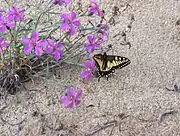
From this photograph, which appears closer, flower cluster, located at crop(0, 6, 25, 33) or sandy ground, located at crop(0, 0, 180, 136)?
flower cluster, located at crop(0, 6, 25, 33)

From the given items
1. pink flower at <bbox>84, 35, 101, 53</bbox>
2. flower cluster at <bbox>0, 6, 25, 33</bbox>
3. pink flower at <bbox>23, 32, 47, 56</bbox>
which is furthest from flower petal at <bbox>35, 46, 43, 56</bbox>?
pink flower at <bbox>84, 35, 101, 53</bbox>

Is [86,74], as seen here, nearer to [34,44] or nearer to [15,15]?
[34,44]

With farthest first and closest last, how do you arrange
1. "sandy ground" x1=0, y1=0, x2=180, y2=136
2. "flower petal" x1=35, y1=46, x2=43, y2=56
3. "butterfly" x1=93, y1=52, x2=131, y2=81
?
"butterfly" x1=93, y1=52, x2=131, y2=81, "sandy ground" x1=0, y1=0, x2=180, y2=136, "flower petal" x1=35, y1=46, x2=43, y2=56

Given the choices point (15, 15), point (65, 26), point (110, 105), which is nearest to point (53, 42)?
point (65, 26)

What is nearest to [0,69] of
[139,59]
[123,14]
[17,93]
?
[17,93]

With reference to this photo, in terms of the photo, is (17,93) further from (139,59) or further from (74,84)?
(139,59)

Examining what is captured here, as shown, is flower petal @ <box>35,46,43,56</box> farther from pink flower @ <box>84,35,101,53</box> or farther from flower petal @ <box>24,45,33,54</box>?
pink flower @ <box>84,35,101,53</box>

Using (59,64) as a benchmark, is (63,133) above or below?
below

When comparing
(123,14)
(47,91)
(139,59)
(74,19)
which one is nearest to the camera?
(74,19)

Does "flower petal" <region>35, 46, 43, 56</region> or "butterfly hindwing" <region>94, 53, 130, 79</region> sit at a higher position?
"flower petal" <region>35, 46, 43, 56</region>
